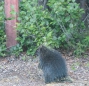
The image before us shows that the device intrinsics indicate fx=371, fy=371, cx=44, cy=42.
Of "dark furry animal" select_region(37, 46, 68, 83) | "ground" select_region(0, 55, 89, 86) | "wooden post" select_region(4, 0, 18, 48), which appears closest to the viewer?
"dark furry animal" select_region(37, 46, 68, 83)

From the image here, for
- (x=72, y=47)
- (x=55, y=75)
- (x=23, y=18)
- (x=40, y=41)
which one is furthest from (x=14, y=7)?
(x=55, y=75)

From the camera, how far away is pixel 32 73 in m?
7.71

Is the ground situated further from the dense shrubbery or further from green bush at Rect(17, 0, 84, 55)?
green bush at Rect(17, 0, 84, 55)

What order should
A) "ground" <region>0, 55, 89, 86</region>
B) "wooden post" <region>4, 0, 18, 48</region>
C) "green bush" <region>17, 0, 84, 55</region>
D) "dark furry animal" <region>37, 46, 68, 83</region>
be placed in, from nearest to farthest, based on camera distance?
1. "dark furry animal" <region>37, 46, 68, 83</region>
2. "ground" <region>0, 55, 89, 86</region>
3. "green bush" <region>17, 0, 84, 55</region>
4. "wooden post" <region>4, 0, 18, 48</region>

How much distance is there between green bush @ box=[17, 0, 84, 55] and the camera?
8.19 m

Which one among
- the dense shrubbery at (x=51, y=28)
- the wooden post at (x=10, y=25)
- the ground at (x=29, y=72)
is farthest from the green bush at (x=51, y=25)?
the ground at (x=29, y=72)

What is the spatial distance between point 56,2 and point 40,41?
93 centimetres

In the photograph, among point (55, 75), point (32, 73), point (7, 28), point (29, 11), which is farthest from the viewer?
point (7, 28)

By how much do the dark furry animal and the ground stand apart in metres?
0.15

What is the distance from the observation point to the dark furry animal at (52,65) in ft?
22.3

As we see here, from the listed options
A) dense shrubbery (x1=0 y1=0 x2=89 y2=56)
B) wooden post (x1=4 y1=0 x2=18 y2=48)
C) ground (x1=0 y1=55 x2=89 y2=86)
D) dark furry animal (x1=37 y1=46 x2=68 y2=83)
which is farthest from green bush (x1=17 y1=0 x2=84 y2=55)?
dark furry animal (x1=37 y1=46 x2=68 y2=83)

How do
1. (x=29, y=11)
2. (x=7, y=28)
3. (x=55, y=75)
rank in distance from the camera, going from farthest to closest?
(x=7, y=28), (x=29, y=11), (x=55, y=75)

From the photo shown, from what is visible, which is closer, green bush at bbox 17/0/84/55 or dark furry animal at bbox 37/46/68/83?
dark furry animal at bbox 37/46/68/83

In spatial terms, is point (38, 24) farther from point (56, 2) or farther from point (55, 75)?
point (55, 75)
